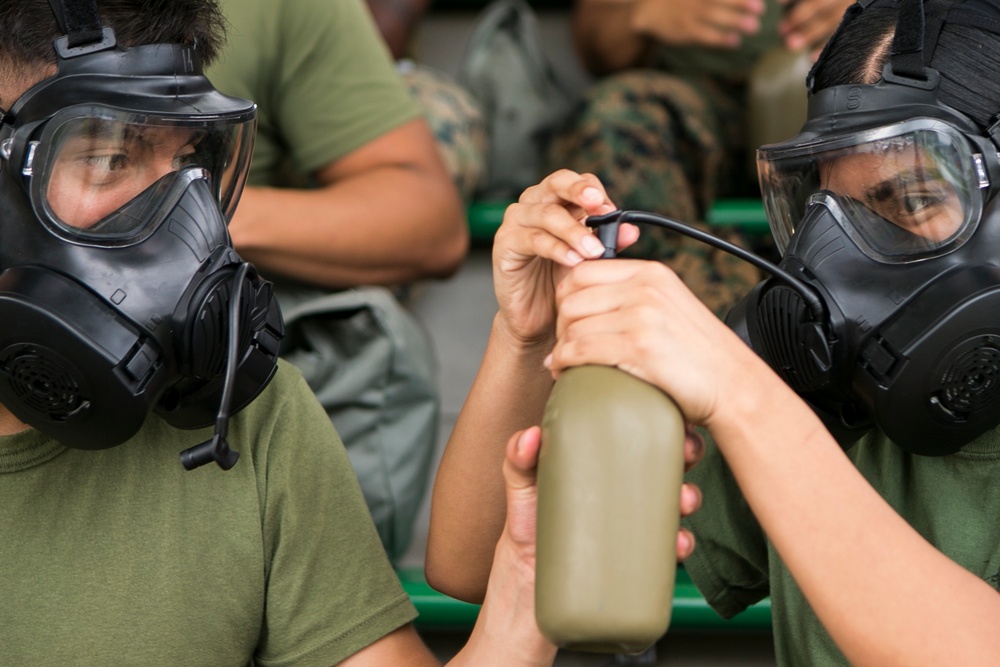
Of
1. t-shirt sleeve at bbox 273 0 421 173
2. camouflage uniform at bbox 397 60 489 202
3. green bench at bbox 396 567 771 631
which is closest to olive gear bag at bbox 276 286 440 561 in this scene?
green bench at bbox 396 567 771 631

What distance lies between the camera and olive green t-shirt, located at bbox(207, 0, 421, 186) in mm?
1977

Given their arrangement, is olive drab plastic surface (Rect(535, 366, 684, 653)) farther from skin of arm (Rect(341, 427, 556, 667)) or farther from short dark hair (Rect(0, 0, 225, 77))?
short dark hair (Rect(0, 0, 225, 77))

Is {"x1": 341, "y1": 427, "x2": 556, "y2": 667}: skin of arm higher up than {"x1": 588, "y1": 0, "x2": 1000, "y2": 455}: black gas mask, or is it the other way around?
{"x1": 588, "y1": 0, "x2": 1000, "y2": 455}: black gas mask

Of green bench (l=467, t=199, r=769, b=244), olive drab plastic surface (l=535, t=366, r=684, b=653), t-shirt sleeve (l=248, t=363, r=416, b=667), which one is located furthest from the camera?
green bench (l=467, t=199, r=769, b=244)

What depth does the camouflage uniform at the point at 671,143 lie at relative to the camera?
7.79ft

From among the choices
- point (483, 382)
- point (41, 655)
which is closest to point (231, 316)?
point (483, 382)

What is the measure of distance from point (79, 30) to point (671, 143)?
1.56 metres

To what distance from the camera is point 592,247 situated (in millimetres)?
1145

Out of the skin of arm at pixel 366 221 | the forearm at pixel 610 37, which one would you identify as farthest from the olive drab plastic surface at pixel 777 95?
the skin of arm at pixel 366 221

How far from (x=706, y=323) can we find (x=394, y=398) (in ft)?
3.18

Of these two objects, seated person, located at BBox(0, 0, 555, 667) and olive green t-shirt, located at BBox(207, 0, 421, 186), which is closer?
seated person, located at BBox(0, 0, 555, 667)

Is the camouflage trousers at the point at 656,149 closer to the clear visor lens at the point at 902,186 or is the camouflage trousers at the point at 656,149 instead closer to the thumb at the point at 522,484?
the clear visor lens at the point at 902,186

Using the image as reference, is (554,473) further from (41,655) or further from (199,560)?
(41,655)

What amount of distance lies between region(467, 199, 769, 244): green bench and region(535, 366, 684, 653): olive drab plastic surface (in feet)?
5.21
